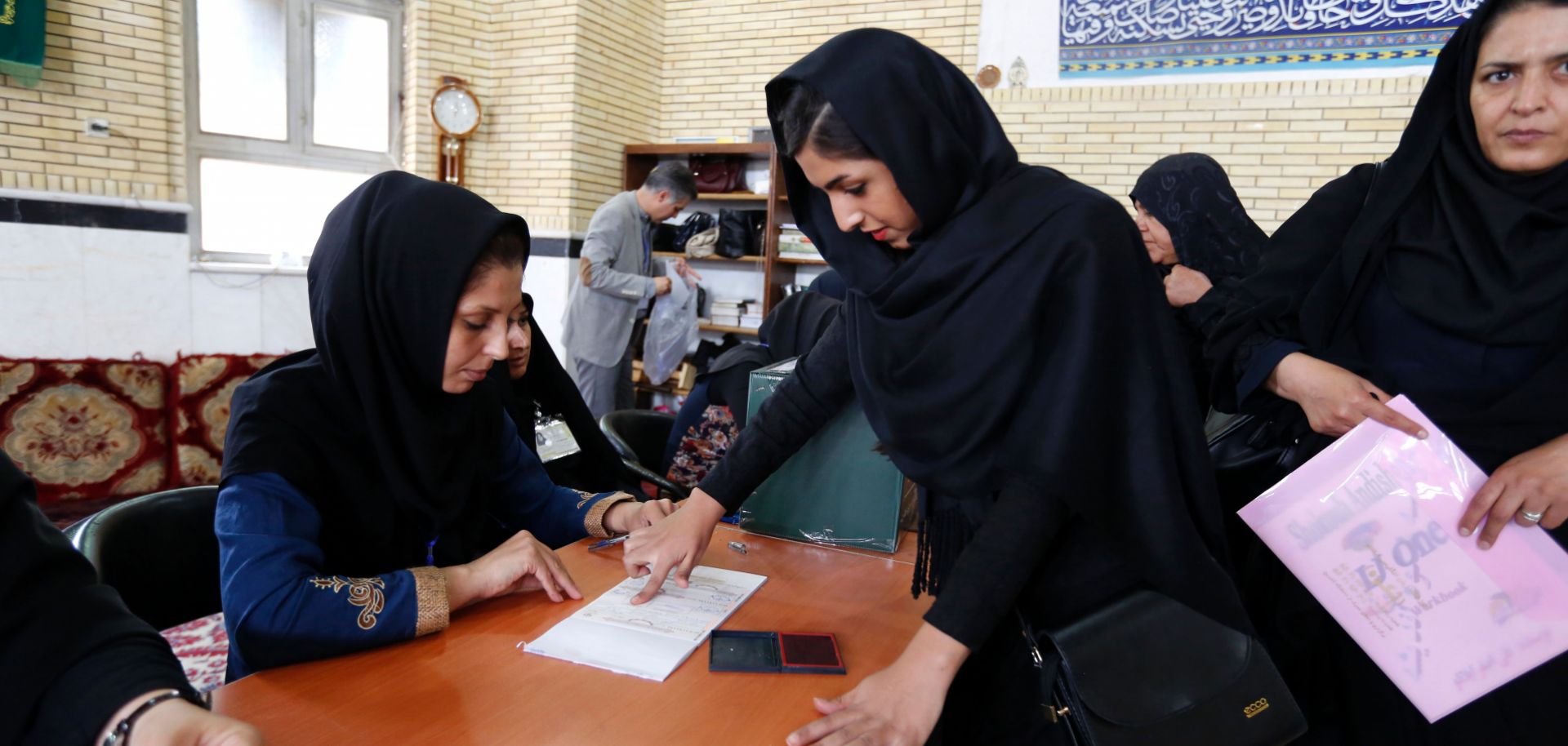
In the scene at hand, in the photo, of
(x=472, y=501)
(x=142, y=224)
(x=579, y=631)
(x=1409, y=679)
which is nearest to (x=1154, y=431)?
(x=1409, y=679)

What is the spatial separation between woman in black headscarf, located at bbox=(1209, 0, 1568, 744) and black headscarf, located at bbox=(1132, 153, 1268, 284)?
0.75 metres

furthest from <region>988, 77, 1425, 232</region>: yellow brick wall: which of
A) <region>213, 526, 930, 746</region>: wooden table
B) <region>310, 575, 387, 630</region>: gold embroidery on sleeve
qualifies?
<region>310, 575, 387, 630</region>: gold embroidery on sleeve

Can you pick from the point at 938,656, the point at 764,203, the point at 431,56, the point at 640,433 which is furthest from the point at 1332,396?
the point at 431,56

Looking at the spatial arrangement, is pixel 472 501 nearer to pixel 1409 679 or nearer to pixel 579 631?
pixel 579 631

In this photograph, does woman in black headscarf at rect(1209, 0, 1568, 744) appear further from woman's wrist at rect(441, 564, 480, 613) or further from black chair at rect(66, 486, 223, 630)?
black chair at rect(66, 486, 223, 630)

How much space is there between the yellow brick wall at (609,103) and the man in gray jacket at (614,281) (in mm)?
1234

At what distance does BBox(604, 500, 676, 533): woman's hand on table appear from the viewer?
156 centimetres

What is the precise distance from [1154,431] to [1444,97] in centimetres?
88

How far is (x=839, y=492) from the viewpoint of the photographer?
1605 mm

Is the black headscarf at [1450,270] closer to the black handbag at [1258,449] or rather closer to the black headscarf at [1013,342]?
the black handbag at [1258,449]

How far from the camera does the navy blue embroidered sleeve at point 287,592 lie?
1.08 meters

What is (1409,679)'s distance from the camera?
1151mm

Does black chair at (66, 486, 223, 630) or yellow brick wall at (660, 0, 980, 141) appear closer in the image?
black chair at (66, 486, 223, 630)

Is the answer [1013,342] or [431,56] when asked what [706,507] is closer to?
[1013,342]
